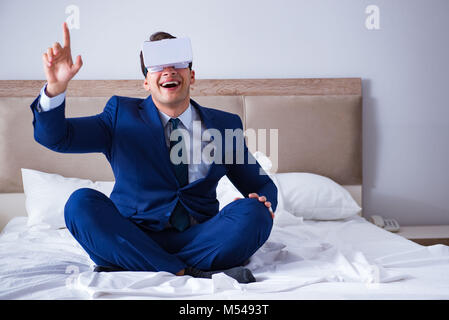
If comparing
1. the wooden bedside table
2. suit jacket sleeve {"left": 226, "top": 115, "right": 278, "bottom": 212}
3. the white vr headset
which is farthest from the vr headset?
the wooden bedside table

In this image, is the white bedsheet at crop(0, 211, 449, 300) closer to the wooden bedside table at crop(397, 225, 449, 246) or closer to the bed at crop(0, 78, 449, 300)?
the bed at crop(0, 78, 449, 300)

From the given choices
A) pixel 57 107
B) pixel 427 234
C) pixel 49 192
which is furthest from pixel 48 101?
pixel 427 234

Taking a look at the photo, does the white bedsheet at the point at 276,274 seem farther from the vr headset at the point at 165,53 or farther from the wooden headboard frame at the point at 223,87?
the wooden headboard frame at the point at 223,87

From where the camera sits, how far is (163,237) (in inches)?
55.9

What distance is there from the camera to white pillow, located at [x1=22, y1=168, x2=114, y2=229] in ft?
6.79

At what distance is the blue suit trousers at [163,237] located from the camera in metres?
1.25

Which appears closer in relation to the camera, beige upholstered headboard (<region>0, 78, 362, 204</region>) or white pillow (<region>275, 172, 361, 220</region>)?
white pillow (<region>275, 172, 361, 220</region>)

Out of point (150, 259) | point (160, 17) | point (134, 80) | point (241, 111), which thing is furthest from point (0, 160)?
point (150, 259)

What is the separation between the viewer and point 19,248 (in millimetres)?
1631

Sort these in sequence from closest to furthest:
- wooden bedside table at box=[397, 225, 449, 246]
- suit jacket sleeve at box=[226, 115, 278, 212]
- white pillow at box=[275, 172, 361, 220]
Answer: suit jacket sleeve at box=[226, 115, 278, 212], white pillow at box=[275, 172, 361, 220], wooden bedside table at box=[397, 225, 449, 246]

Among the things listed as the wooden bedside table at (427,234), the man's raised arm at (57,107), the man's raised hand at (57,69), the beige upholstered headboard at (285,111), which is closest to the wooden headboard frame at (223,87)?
the beige upholstered headboard at (285,111)

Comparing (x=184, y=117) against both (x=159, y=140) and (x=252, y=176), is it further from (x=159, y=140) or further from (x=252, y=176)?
(x=252, y=176)

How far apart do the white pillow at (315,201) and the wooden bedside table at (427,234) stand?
0.39 meters

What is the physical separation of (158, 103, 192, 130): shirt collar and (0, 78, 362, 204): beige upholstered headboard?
1.01m
